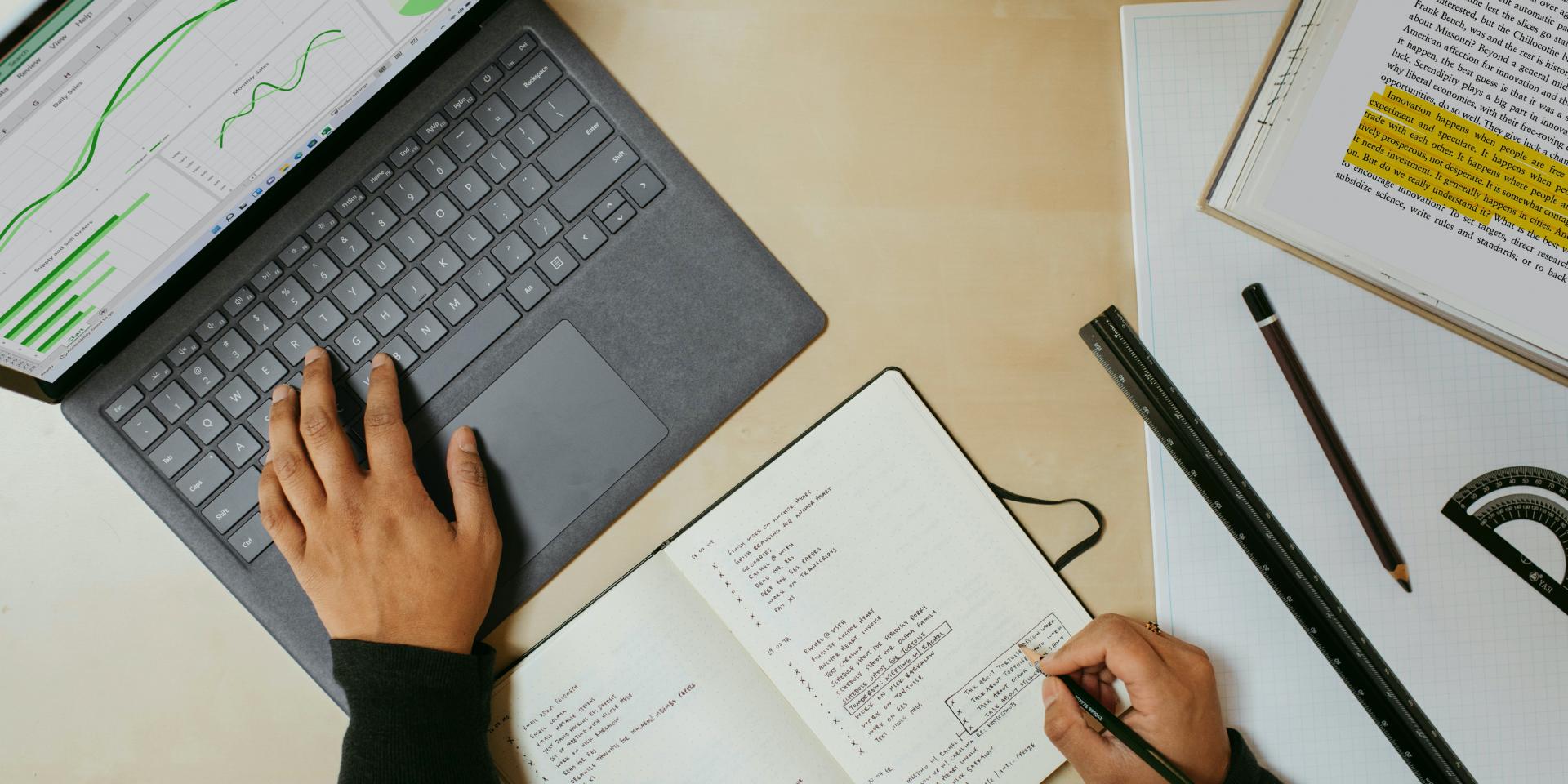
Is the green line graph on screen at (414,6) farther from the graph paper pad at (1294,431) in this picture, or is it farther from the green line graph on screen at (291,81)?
the graph paper pad at (1294,431)

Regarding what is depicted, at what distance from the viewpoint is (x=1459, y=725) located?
2.39 ft

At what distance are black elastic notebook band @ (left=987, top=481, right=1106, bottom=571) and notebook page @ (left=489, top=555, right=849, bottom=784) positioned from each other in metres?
0.24

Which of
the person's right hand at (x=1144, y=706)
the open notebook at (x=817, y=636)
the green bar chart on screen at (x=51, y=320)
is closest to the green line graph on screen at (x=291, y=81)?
the green bar chart on screen at (x=51, y=320)

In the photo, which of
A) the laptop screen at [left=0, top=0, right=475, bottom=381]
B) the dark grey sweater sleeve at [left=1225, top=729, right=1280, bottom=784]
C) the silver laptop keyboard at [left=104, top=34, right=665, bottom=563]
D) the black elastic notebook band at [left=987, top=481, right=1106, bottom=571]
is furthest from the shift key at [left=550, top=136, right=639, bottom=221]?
the dark grey sweater sleeve at [left=1225, top=729, right=1280, bottom=784]

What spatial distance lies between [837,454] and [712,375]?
0.38ft

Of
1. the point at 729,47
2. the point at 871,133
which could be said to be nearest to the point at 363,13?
the point at 729,47

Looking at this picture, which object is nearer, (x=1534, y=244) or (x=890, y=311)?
(x=1534, y=244)

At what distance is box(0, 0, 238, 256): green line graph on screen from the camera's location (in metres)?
0.53

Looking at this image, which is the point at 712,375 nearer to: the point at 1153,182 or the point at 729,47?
the point at 729,47

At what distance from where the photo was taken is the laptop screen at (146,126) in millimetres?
514

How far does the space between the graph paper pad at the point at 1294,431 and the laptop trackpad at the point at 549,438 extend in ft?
1.41

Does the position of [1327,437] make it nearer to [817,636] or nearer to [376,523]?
[817,636]

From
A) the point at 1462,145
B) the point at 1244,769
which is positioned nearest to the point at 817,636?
the point at 1244,769

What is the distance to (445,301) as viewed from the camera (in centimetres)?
68
